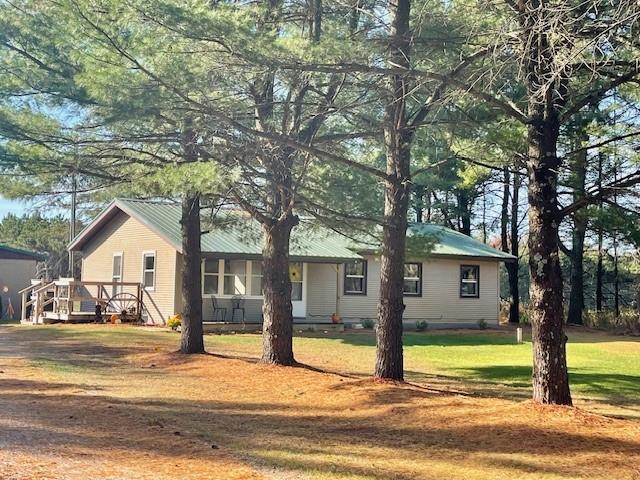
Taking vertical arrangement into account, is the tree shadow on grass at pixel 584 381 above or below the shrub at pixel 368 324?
below

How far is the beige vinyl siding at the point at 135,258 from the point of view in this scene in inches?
907

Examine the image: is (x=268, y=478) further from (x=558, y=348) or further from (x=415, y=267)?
(x=415, y=267)

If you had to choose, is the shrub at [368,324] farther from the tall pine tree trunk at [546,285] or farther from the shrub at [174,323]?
the tall pine tree trunk at [546,285]

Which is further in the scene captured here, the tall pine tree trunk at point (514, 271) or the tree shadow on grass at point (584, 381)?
the tall pine tree trunk at point (514, 271)

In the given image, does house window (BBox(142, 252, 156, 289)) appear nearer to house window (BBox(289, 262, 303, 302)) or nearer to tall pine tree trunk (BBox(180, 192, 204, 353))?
house window (BBox(289, 262, 303, 302))

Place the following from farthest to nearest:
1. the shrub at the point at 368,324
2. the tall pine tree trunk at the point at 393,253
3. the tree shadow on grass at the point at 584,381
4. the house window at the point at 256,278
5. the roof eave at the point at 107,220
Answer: the shrub at the point at 368,324 < the house window at the point at 256,278 < the roof eave at the point at 107,220 < the tree shadow on grass at the point at 584,381 < the tall pine tree trunk at the point at 393,253

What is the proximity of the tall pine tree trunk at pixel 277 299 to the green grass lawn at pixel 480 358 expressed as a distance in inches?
55.2

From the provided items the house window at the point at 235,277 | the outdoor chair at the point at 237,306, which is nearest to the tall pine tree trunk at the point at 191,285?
the outdoor chair at the point at 237,306

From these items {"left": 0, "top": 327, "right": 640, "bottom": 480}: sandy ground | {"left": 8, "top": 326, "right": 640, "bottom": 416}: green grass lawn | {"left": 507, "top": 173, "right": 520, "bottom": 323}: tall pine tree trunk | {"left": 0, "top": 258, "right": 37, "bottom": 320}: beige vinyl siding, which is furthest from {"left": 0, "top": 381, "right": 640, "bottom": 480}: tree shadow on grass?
{"left": 507, "top": 173, "right": 520, "bottom": 323}: tall pine tree trunk

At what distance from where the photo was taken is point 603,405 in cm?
1050

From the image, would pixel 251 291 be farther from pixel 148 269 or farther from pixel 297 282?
pixel 148 269

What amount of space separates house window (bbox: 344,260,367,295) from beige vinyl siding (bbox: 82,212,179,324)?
20.7 feet

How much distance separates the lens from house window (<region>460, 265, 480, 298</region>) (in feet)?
91.6

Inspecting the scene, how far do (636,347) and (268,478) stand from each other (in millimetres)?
17278
